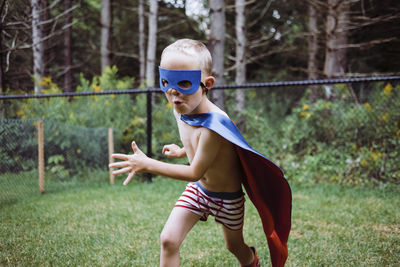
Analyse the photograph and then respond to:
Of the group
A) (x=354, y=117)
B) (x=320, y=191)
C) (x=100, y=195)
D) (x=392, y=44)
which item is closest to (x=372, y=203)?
(x=320, y=191)

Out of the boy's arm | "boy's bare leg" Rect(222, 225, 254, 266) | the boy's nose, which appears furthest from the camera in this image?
"boy's bare leg" Rect(222, 225, 254, 266)

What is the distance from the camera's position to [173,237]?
1.86 m

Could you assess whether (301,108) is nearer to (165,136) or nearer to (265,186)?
(165,136)

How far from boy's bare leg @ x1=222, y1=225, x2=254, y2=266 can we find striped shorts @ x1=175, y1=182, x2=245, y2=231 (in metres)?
0.07

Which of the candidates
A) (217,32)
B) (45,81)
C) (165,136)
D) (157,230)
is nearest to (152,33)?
(45,81)

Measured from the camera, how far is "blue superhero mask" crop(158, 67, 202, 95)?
1691mm

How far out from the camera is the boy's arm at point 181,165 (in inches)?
64.2

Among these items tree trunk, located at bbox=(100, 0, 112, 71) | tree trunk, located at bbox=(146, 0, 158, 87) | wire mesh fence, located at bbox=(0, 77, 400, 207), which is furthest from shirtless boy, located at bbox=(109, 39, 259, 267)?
tree trunk, located at bbox=(100, 0, 112, 71)

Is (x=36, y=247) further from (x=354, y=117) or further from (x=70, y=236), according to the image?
(x=354, y=117)

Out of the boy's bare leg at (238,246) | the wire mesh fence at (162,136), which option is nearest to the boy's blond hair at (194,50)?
the boy's bare leg at (238,246)

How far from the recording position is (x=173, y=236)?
6.10ft

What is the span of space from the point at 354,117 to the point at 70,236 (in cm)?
467

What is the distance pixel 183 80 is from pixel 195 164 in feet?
1.40

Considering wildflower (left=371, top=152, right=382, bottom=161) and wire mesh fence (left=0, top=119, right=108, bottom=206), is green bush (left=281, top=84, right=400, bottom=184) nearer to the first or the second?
wildflower (left=371, top=152, right=382, bottom=161)
